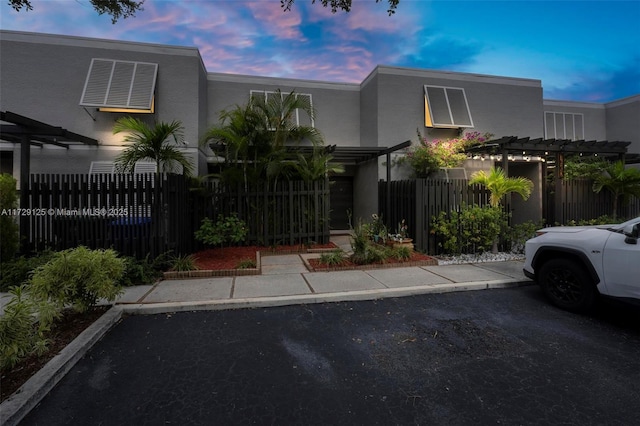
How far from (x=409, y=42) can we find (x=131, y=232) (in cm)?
1033

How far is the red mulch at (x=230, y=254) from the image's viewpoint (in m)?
6.66

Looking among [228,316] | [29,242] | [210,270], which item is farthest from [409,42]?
[29,242]

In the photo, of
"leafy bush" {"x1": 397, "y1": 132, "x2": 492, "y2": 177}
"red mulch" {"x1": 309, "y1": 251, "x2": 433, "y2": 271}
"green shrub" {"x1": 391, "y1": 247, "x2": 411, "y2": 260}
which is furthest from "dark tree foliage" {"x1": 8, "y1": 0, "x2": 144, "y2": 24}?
"leafy bush" {"x1": 397, "y1": 132, "x2": 492, "y2": 177}

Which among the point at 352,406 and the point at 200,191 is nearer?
the point at 352,406

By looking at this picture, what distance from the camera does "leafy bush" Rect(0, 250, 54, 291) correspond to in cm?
521

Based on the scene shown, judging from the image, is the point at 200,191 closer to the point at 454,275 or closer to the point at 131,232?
the point at 131,232

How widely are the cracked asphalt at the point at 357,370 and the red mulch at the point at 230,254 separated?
2303mm

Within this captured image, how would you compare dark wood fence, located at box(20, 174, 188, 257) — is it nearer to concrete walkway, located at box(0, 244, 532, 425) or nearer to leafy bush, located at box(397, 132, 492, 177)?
concrete walkway, located at box(0, 244, 532, 425)

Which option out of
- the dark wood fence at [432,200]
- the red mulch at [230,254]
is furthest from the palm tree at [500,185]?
the red mulch at [230,254]

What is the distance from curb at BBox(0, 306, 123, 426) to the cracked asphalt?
0.30ft

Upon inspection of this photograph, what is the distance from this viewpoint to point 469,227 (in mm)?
8133

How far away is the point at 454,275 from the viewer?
6184 millimetres

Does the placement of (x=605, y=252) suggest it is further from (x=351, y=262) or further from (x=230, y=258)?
(x=230, y=258)

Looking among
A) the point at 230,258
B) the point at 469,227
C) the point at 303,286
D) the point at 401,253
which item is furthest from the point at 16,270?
the point at 469,227
